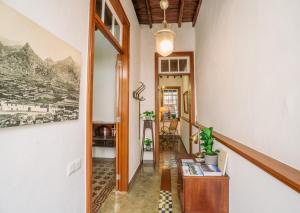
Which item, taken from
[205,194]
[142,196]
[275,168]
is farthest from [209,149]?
[142,196]

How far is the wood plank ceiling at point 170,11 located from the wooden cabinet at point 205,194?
327 cm

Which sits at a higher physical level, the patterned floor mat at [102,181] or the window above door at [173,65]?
the window above door at [173,65]

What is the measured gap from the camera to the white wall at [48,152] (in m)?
0.85

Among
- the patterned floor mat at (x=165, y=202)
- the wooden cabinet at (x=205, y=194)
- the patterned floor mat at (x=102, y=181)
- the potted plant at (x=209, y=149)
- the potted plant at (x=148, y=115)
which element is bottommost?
the patterned floor mat at (x=165, y=202)

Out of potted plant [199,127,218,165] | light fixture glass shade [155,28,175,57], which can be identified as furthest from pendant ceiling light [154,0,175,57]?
potted plant [199,127,218,165]

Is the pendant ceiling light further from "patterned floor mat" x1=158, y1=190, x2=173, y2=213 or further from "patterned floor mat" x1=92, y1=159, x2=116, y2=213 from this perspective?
"patterned floor mat" x1=92, y1=159, x2=116, y2=213

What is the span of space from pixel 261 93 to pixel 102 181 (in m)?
2.99

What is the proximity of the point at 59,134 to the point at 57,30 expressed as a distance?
0.70 metres

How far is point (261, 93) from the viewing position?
1.25m

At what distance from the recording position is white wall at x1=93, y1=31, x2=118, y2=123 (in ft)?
14.5

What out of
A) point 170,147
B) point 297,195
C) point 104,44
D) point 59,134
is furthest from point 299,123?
point 170,147

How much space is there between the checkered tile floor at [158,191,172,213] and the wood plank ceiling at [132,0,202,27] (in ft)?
11.6

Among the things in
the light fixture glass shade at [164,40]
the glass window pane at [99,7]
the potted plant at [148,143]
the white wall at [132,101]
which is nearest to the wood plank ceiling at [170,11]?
the white wall at [132,101]

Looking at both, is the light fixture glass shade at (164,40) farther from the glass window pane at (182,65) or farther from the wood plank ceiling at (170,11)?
the glass window pane at (182,65)
